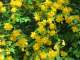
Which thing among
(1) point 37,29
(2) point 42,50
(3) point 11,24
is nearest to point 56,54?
(2) point 42,50

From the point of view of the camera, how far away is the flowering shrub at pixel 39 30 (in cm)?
364

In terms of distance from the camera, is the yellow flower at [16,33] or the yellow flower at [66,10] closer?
the yellow flower at [16,33]

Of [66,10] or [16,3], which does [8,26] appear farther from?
[66,10]

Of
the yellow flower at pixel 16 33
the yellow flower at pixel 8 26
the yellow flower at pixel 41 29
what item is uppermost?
the yellow flower at pixel 8 26

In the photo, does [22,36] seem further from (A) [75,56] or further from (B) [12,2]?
(A) [75,56]

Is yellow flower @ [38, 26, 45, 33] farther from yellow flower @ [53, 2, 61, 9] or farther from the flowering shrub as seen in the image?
yellow flower @ [53, 2, 61, 9]

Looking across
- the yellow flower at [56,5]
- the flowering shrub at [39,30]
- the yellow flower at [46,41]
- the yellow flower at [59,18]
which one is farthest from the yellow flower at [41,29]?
the yellow flower at [56,5]

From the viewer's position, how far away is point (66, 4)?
3.88 meters

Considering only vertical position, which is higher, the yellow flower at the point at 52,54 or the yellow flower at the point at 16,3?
the yellow flower at the point at 16,3

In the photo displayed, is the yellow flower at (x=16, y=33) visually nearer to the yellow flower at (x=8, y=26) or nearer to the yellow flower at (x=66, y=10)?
the yellow flower at (x=8, y=26)

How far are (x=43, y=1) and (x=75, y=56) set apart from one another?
2.93ft

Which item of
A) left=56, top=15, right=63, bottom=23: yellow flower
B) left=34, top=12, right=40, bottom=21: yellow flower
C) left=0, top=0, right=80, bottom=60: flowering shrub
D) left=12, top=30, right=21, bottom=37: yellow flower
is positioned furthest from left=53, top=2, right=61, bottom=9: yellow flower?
left=12, top=30, right=21, bottom=37: yellow flower

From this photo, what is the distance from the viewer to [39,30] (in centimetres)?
366

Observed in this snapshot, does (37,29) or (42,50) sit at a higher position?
(37,29)
